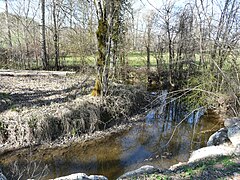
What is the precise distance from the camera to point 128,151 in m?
5.73

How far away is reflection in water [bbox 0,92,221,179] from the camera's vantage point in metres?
5.01

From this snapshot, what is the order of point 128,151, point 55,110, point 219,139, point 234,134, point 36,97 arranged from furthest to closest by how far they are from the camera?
point 36,97
point 55,110
point 128,151
point 219,139
point 234,134

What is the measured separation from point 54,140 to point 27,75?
5454mm

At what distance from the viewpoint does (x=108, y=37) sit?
711cm

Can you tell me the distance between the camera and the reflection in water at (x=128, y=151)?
5.01 metres

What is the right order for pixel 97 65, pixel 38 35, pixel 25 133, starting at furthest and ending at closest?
pixel 38 35 < pixel 97 65 < pixel 25 133

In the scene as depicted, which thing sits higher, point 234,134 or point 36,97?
point 36,97

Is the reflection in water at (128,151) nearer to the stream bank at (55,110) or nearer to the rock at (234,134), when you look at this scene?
the stream bank at (55,110)

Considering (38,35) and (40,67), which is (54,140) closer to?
(40,67)

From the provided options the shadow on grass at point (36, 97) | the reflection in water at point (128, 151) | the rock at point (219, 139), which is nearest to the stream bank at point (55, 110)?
→ the shadow on grass at point (36, 97)

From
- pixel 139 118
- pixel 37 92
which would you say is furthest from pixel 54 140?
pixel 139 118

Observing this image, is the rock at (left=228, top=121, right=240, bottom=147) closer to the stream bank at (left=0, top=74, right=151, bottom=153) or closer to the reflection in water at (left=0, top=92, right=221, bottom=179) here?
the reflection in water at (left=0, top=92, right=221, bottom=179)

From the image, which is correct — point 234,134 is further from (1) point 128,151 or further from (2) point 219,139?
(1) point 128,151

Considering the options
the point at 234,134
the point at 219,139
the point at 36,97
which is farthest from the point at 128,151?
the point at 36,97
